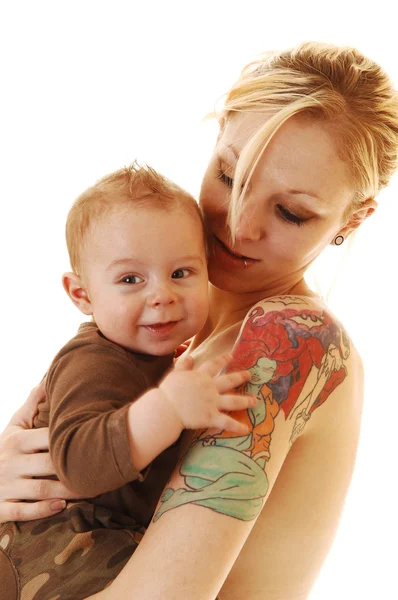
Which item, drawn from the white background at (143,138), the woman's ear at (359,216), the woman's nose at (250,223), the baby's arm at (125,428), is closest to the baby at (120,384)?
the baby's arm at (125,428)

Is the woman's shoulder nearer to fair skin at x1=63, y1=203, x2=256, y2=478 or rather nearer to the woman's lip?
fair skin at x1=63, y1=203, x2=256, y2=478

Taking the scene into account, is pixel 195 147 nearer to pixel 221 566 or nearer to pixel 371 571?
pixel 371 571

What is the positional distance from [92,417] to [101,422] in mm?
39

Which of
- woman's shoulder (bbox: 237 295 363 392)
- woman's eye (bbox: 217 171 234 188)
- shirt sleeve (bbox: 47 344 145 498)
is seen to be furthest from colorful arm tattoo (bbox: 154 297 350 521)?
woman's eye (bbox: 217 171 234 188)

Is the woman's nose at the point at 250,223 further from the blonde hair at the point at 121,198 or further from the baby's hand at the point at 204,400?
the baby's hand at the point at 204,400

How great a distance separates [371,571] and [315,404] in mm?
1898

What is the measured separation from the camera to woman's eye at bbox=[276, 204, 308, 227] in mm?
1612

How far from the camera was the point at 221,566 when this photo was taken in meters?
1.22

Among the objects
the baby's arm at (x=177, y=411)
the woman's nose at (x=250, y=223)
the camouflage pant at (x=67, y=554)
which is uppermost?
the woman's nose at (x=250, y=223)

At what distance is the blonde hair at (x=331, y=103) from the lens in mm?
1554

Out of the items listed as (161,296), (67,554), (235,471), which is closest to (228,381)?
(235,471)

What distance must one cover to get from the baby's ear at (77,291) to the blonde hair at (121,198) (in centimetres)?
2

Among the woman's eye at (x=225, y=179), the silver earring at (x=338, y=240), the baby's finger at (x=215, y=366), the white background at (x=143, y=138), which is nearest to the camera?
the baby's finger at (x=215, y=366)

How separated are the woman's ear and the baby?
1.34 feet
